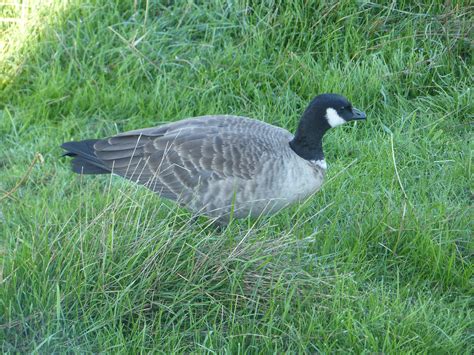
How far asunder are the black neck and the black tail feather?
1180mm

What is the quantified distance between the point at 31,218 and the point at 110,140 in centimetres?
80

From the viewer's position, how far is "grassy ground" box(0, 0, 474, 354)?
373 centimetres

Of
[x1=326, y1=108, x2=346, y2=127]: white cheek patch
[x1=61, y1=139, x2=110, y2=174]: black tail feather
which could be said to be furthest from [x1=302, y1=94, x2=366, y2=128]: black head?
[x1=61, y1=139, x2=110, y2=174]: black tail feather

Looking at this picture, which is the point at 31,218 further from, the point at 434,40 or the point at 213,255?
the point at 434,40

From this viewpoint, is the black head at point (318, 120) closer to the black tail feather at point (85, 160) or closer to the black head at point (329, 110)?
the black head at point (329, 110)

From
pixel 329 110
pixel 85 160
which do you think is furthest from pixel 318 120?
pixel 85 160

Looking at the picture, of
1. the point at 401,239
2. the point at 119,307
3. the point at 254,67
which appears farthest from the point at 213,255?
the point at 254,67

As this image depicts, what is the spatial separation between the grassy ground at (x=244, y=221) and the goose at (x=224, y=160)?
14 centimetres

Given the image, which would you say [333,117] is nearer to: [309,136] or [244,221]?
[309,136]

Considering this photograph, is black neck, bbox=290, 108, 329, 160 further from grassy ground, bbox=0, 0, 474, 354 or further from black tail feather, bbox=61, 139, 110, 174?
black tail feather, bbox=61, 139, 110, 174

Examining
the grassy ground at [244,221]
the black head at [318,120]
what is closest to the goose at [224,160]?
the black head at [318,120]

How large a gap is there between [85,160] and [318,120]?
1438 mm

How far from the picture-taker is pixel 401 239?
447 centimetres

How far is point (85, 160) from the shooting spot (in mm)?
4969
